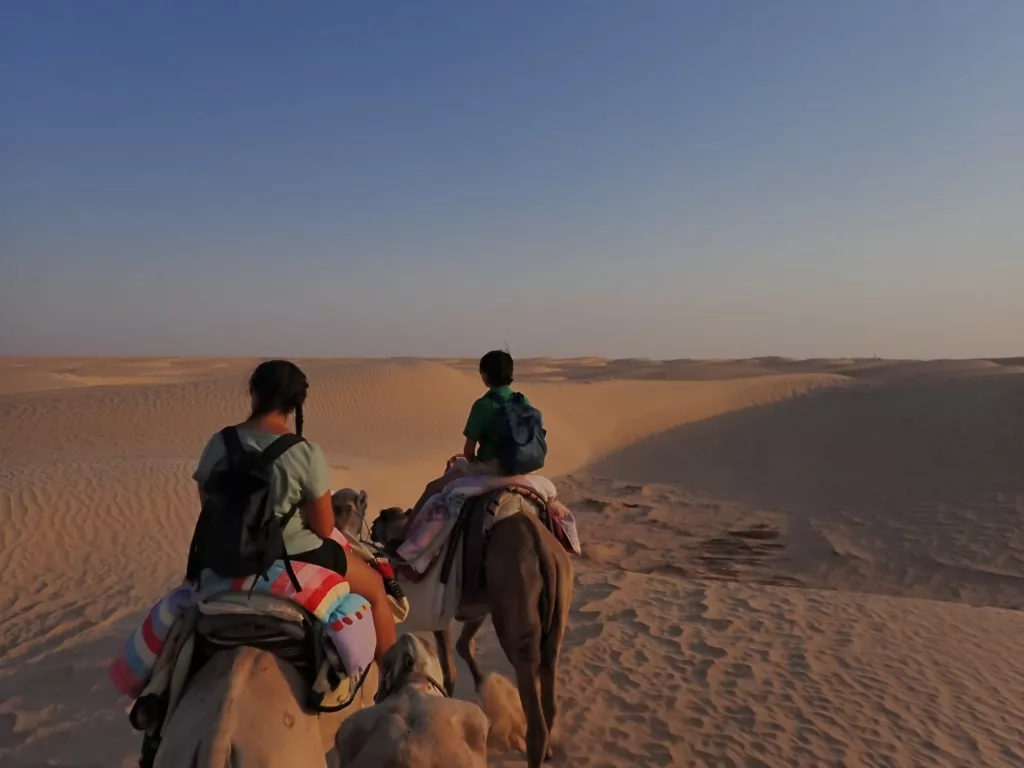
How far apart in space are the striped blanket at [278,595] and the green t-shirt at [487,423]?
212 cm

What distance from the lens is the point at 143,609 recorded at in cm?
896

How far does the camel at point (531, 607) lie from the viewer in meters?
4.50

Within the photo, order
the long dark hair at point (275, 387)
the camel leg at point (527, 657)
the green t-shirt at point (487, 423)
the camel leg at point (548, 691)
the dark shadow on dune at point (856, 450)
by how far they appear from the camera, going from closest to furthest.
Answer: the long dark hair at point (275, 387) < the camel leg at point (527, 657) < the camel leg at point (548, 691) < the green t-shirt at point (487, 423) < the dark shadow on dune at point (856, 450)

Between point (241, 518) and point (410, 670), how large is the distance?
2.99 feet

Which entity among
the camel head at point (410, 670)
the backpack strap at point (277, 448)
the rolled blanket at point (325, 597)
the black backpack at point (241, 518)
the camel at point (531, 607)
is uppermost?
the backpack strap at point (277, 448)

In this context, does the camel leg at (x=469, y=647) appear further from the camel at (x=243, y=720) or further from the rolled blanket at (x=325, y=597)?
the camel at (x=243, y=720)

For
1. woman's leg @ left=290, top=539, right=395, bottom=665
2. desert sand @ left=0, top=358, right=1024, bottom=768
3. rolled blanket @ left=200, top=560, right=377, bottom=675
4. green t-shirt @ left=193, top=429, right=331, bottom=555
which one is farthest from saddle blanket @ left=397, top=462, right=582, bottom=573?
green t-shirt @ left=193, top=429, right=331, bottom=555

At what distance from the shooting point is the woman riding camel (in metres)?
2.93

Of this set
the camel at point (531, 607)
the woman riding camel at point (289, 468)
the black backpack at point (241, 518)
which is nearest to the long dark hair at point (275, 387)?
the woman riding camel at point (289, 468)

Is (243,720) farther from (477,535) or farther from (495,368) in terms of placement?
(495,368)

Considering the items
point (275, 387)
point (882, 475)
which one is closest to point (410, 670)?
point (275, 387)

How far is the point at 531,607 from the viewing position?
4500 millimetres

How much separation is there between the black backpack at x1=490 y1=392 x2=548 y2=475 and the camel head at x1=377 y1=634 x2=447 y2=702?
6.94 feet

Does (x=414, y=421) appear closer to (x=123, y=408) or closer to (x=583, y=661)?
(x=123, y=408)
